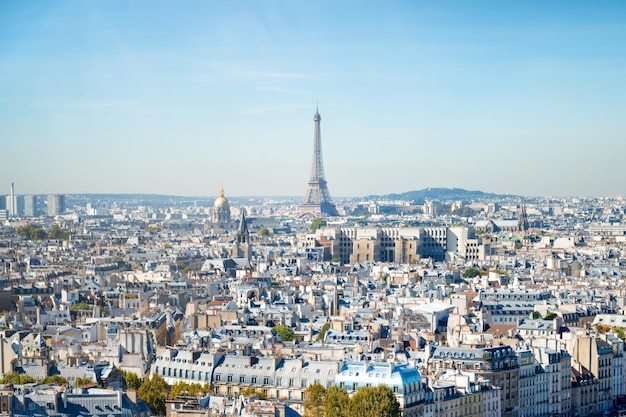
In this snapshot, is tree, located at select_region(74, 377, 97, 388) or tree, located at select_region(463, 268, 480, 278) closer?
tree, located at select_region(74, 377, 97, 388)

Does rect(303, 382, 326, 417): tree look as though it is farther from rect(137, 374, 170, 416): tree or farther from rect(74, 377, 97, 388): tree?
rect(74, 377, 97, 388): tree

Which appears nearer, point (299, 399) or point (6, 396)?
point (6, 396)

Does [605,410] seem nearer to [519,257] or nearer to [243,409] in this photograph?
[243,409]

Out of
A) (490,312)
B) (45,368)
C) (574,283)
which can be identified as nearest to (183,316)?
(490,312)

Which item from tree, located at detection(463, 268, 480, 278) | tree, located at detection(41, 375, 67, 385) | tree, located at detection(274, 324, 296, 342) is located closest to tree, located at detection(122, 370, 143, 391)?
tree, located at detection(41, 375, 67, 385)

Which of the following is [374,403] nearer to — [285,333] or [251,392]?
[251,392]

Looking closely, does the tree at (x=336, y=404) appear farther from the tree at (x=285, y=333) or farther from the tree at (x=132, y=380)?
the tree at (x=285, y=333)

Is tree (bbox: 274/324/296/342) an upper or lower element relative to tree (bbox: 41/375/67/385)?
lower
